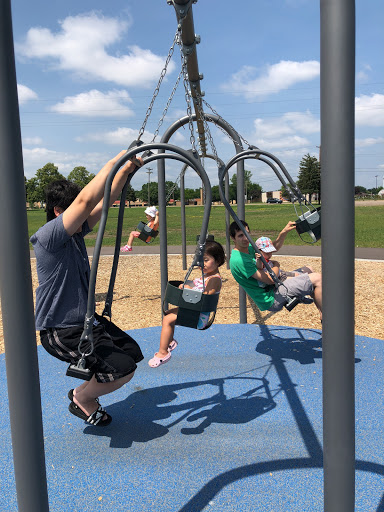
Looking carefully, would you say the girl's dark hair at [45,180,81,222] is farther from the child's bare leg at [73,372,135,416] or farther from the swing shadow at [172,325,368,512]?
the swing shadow at [172,325,368,512]

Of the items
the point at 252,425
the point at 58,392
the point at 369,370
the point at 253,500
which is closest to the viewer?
the point at 253,500

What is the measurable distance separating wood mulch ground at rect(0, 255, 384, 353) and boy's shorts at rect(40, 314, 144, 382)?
268cm

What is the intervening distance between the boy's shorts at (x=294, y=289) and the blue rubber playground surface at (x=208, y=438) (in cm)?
61

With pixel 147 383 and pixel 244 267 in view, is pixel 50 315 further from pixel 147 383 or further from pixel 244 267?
pixel 244 267

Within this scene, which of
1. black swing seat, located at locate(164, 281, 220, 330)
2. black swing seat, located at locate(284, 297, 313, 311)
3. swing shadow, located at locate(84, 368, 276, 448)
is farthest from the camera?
black swing seat, located at locate(284, 297, 313, 311)

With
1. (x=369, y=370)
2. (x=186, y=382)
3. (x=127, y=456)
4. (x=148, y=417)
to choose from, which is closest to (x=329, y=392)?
(x=127, y=456)

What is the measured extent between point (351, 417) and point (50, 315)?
164 centimetres

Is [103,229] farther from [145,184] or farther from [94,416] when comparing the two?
[145,184]

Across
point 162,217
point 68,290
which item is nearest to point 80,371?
point 68,290

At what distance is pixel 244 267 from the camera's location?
3.77 metres

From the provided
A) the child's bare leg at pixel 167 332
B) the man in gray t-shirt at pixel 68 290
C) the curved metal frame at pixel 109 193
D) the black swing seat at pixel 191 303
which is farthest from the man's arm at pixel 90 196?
the child's bare leg at pixel 167 332

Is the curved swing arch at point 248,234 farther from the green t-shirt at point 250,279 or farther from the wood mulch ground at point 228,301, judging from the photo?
the wood mulch ground at point 228,301

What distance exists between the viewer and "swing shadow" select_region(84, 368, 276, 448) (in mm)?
2742

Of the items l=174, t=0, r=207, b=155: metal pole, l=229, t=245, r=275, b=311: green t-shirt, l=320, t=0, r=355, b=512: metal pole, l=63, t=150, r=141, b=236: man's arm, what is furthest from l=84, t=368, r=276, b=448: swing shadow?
l=174, t=0, r=207, b=155: metal pole
